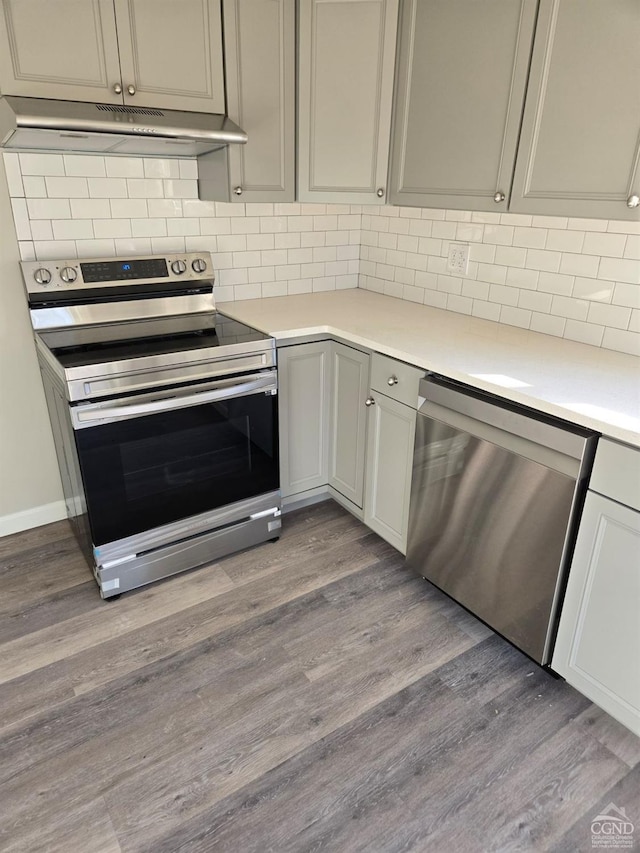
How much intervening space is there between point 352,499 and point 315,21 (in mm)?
1924

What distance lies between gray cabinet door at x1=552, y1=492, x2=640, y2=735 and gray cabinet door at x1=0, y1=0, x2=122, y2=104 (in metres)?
1.98

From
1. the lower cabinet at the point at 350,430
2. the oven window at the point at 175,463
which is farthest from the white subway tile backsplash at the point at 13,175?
the lower cabinet at the point at 350,430

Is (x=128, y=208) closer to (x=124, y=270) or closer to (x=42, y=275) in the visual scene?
(x=124, y=270)

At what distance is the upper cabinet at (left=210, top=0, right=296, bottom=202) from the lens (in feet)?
6.72

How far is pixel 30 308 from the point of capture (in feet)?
7.00

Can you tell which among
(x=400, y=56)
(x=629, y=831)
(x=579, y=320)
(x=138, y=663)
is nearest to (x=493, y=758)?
(x=629, y=831)

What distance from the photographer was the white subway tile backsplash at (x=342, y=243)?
200 centimetres

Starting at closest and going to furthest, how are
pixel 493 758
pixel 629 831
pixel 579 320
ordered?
pixel 629 831 → pixel 493 758 → pixel 579 320

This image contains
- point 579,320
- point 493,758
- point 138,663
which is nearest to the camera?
point 493,758

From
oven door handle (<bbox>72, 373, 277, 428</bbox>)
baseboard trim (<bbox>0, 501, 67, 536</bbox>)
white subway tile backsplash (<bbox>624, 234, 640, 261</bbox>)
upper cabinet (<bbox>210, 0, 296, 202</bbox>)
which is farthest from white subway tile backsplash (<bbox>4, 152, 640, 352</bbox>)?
baseboard trim (<bbox>0, 501, 67, 536</bbox>)

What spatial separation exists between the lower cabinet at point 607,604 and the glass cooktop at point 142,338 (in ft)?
4.20

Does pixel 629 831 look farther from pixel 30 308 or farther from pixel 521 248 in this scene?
pixel 30 308

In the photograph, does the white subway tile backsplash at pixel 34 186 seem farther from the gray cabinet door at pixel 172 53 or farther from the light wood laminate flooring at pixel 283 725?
the light wood laminate flooring at pixel 283 725

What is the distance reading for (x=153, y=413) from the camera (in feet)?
6.40
